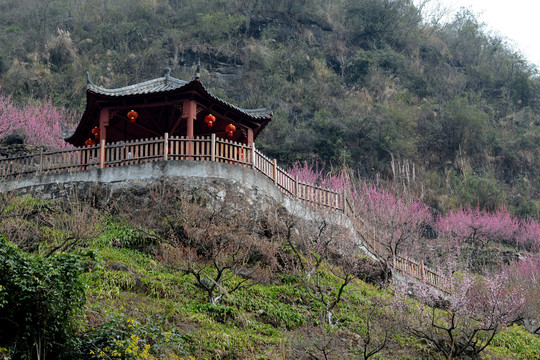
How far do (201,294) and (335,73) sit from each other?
35988 millimetres

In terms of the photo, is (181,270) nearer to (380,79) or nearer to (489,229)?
(489,229)

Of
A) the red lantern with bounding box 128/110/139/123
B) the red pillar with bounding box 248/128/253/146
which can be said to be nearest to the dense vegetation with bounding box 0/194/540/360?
the red lantern with bounding box 128/110/139/123

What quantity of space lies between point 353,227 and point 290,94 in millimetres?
24263

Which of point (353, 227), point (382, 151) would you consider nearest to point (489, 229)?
point (382, 151)

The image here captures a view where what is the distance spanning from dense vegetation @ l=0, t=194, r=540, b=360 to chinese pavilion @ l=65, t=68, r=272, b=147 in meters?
3.56

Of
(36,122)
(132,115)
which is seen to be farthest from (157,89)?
(36,122)

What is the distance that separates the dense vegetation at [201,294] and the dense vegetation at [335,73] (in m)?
20.7

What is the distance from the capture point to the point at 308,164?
126ft

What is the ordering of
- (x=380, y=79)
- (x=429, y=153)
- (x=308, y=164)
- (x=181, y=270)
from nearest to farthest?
1. (x=181, y=270)
2. (x=308, y=164)
3. (x=429, y=153)
4. (x=380, y=79)

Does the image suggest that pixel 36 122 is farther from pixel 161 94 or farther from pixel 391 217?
pixel 391 217

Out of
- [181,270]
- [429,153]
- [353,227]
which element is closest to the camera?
[181,270]

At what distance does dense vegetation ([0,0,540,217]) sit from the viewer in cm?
4059

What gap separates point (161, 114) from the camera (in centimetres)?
2169

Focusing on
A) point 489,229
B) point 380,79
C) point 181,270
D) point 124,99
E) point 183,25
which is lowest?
point 489,229
